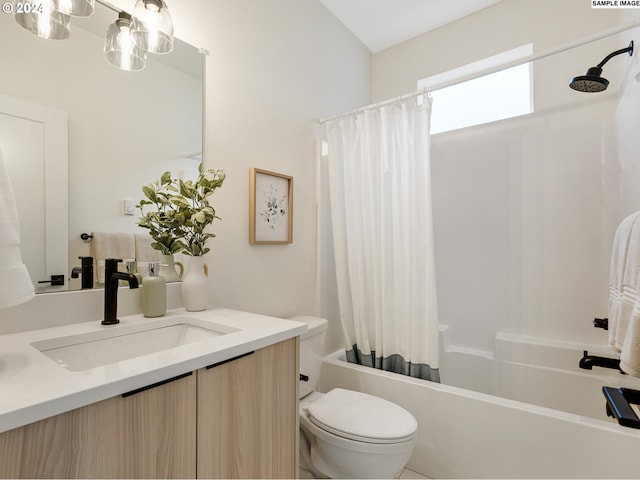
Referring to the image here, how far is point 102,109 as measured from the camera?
1.18 m

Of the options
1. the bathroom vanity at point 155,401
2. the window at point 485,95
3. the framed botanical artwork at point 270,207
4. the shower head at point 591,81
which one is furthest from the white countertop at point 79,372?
the window at point 485,95

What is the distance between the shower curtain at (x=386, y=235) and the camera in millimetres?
1732

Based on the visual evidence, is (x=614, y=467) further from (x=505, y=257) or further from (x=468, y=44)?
(x=468, y=44)

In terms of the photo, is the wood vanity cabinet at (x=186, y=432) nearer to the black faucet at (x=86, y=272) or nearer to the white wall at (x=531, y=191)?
the black faucet at (x=86, y=272)

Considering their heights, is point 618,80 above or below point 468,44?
below

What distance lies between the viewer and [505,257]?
7.23 ft

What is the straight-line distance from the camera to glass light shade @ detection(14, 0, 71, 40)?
0.99 meters

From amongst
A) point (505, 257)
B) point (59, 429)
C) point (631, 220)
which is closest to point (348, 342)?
point (505, 257)

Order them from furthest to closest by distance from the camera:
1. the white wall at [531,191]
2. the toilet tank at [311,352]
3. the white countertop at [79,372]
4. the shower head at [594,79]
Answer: the white wall at [531,191], the toilet tank at [311,352], the shower head at [594,79], the white countertop at [79,372]

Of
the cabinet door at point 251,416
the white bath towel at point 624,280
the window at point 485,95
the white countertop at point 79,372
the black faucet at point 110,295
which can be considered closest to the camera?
the white countertop at point 79,372

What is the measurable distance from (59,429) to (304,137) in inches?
71.6

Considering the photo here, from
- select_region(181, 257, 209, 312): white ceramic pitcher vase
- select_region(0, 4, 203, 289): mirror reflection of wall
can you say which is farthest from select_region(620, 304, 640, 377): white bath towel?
select_region(0, 4, 203, 289): mirror reflection of wall

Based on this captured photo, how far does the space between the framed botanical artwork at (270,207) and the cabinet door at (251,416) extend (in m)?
0.79

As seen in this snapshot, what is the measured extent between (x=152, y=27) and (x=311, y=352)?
60.2 inches
